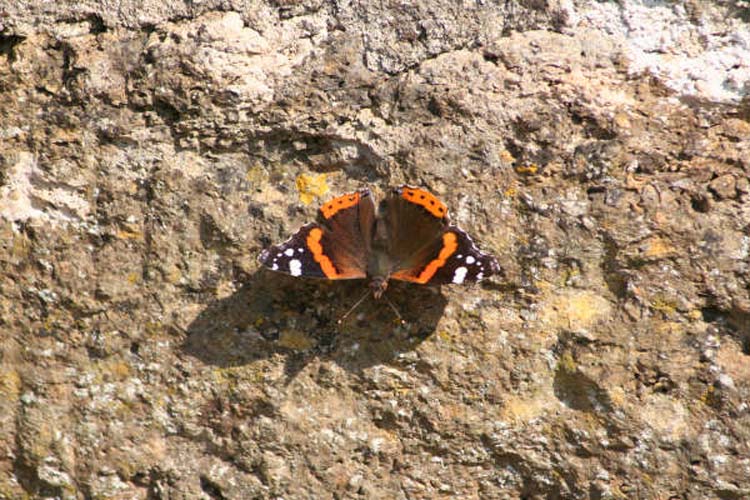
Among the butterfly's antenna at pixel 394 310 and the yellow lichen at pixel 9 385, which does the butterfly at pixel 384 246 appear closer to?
the butterfly's antenna at pixel 394 310

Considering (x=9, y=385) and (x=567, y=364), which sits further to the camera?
(x=9, y=385)

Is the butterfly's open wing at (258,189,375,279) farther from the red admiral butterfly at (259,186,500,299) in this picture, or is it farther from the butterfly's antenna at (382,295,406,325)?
the butterfly's antenna at (382,295,406,325)

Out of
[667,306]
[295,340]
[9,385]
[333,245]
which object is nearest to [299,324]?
[295,340]

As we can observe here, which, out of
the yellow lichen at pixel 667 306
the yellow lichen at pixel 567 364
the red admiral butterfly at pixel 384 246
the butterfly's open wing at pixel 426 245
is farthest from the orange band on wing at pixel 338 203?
the yellow lichen at pixel 667 306

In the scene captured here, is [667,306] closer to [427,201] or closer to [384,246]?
[427,201]

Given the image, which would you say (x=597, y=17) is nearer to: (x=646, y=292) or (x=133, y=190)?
(x=646, y=292)

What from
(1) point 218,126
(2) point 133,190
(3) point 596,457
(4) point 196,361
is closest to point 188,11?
(1) point 218,126

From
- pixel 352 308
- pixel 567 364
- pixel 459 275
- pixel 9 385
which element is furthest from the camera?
pixel 9 385
